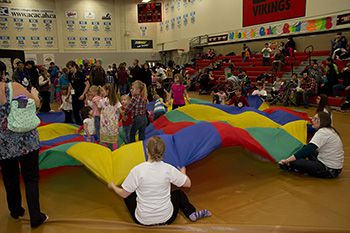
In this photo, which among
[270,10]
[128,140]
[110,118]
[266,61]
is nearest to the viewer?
[110,118]

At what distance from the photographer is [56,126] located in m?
5.19

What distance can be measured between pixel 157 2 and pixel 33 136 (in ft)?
68.8

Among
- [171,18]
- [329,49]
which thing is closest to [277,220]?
[329,49]

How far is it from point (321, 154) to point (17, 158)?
3332 millimetres

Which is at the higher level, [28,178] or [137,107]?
[137,107]

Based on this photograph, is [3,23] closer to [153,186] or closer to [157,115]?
[157,115]

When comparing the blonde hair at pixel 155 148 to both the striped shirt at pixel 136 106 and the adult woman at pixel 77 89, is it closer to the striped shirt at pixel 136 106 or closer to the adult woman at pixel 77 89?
the striped shirt at pixel 136 106

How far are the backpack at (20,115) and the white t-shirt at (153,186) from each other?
975 mm

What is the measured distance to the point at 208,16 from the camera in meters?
17.8

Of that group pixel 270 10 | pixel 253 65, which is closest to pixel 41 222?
pixel 253 65

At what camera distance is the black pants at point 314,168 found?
366cm

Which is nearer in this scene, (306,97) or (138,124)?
(138,124)

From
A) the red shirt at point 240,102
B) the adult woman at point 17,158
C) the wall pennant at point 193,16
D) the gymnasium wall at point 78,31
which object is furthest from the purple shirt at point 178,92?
the gymnasium wall at point 78,31

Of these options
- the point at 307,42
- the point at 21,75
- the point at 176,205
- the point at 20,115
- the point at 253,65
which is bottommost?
the point at 176,205
